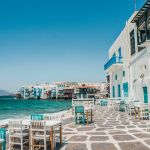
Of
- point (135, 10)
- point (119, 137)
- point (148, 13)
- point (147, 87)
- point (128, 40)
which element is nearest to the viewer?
point (119, 137)

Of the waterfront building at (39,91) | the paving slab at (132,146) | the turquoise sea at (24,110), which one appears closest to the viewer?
the paving slab at (132,146)

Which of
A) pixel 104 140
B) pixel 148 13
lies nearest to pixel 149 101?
pixel 148 13

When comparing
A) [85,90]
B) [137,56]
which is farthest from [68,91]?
[137,56]

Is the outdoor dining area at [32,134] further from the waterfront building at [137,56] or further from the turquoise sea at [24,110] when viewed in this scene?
the waterfront building at [137,56]

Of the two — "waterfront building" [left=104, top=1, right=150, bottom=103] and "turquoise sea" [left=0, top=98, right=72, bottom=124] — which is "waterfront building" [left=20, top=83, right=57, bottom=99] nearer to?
"turquoise sea" [left=0, top=98, right=72, bottom=124]

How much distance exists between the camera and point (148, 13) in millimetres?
9305

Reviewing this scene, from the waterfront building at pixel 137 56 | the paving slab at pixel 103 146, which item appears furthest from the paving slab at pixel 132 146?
the waterfront building at pixel 137 56

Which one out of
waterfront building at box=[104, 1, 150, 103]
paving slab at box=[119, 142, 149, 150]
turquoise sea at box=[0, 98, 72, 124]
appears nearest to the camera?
paving slab at box=[119, 142, 149, 150]

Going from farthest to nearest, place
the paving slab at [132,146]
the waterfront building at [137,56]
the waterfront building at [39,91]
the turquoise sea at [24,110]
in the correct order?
the waterfront building at [39,91] → the turquoise sea at [24,110] → the waterfront building at [137,56] → the paving slab at [132,146]

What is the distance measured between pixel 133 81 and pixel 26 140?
965 cm

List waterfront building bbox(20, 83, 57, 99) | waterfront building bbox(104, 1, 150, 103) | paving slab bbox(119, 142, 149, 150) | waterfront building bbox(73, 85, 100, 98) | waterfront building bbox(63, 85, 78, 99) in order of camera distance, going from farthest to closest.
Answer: waterfront building bbox(20, 83, 57, 99) < waterfront building bbox(63, 85, 78, 99) < waterfront building bbox(73, 85, 100, 98) < waterfront building bbox(104, 1, 150, 103) < paving slab bbox(119, 142, 149, 150)

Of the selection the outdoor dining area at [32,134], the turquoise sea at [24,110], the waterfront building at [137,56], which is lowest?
the turquoise sea at [24,110]

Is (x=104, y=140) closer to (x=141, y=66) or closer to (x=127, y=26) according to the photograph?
(x=141, y=66)

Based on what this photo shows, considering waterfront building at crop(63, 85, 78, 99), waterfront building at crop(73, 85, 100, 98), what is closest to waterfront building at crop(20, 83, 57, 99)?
waterfront building at crop(63, 85, 78, 99)
